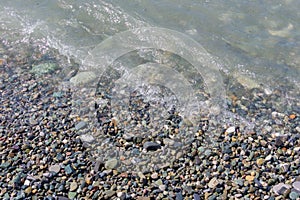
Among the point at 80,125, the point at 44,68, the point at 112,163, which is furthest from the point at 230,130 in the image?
the point at 44,68

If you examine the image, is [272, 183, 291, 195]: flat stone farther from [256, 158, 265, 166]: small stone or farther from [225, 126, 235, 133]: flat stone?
[225, 126, 235, 133]: flat stone

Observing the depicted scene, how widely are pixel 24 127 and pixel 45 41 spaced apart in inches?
148

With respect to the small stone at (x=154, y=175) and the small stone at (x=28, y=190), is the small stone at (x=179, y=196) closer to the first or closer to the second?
the small stone at (x=154, y=175)

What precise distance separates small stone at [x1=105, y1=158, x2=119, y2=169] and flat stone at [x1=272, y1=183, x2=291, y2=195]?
258 centimetres

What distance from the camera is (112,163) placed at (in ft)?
21.2

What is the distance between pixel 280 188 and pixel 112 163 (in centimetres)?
274

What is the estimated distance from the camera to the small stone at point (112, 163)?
21.0 ft

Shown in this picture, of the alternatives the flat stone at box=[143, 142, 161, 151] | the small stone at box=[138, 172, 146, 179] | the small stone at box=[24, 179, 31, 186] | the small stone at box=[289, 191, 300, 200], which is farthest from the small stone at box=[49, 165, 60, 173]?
the small stone at box=[289, 191, 300, 200]

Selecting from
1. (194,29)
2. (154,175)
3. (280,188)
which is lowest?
(154,175)

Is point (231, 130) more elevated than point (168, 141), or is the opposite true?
point (231, 130)

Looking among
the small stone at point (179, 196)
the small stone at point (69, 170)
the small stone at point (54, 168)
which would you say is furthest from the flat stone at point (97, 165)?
the small stone at point (179, 196)

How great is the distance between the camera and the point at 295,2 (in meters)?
11.9

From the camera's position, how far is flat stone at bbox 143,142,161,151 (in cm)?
674

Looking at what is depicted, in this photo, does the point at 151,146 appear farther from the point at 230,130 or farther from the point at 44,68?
the point at 44,68
